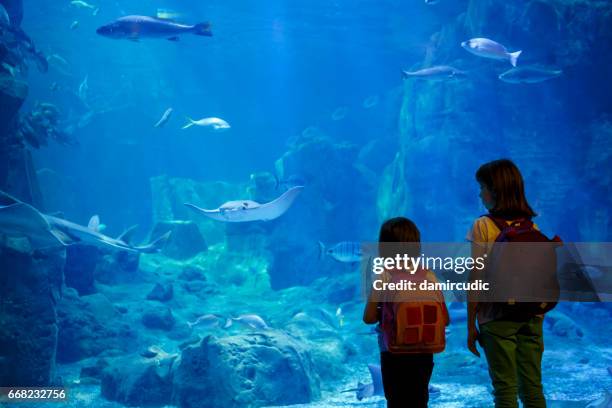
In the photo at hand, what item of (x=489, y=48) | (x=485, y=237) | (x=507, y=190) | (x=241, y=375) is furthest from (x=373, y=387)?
(x=489, y=48)

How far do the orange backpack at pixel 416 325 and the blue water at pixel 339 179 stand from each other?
302 cm

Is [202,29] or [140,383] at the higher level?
[202,29]

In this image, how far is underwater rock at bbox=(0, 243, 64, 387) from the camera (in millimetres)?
5348

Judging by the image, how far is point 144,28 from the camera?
5672 millimetres

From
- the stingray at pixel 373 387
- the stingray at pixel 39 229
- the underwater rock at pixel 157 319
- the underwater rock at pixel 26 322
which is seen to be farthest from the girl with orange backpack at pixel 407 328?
the underwater rock at pixel 157 319

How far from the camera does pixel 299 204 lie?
14047 mm

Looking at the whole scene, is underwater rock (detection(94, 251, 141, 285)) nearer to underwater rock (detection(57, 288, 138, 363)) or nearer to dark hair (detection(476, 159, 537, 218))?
underwater rock (detection(57, 288, 138, 363))

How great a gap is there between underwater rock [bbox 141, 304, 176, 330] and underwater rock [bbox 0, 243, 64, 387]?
3674 millimetres

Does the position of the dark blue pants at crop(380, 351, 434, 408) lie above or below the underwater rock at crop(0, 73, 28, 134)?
below

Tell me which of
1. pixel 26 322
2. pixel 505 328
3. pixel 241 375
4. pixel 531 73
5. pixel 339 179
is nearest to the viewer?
pixel 505 328

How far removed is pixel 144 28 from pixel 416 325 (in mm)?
5442

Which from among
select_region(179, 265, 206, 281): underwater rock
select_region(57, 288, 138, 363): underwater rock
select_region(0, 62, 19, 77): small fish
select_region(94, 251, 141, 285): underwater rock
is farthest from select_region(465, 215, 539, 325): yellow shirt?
select_region(179, 265, 206, 281): underwater rock

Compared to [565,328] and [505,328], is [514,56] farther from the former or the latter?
[505,328]

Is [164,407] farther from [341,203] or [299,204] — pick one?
[341,203]
